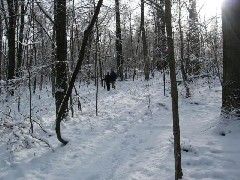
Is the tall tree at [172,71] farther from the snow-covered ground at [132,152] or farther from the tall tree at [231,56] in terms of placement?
the tall tree at [231,56]

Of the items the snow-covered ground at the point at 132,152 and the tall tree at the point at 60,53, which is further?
the tall tree at the point at 60,53

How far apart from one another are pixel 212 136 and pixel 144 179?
2.49 metres

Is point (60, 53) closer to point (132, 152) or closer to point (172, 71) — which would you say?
point (132, 152)

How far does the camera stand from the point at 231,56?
26.3 ft

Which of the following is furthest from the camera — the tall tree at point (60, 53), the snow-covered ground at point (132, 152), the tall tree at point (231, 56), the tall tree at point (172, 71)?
the tall tree at point (60, 53)

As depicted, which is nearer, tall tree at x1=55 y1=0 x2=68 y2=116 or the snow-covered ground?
the snow-covered ground

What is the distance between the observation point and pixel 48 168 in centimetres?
650

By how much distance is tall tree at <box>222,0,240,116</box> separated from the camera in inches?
309

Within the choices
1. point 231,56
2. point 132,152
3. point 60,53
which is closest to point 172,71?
point 132,152

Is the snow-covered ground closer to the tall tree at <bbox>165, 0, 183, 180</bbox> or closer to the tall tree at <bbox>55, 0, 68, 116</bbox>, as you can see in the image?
the tall tree at <bbox>165, 0, 183, 180</bbox>

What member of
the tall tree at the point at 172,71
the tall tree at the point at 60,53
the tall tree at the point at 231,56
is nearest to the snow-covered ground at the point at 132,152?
the tall tree at the point at 231,56

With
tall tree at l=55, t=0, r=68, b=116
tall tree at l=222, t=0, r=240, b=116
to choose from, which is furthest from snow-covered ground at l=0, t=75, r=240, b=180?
tall tree at l=55, t=0, r=68, b=116

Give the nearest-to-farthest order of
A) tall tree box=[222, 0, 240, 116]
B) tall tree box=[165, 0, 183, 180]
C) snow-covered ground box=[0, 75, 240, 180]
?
tall tree box=[165, 0, 183, 180] < snow-covered ground box=[0, 75, 240, 180] < tall tree box=[222, 0, 240, 116]

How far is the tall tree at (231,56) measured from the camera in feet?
25.8
